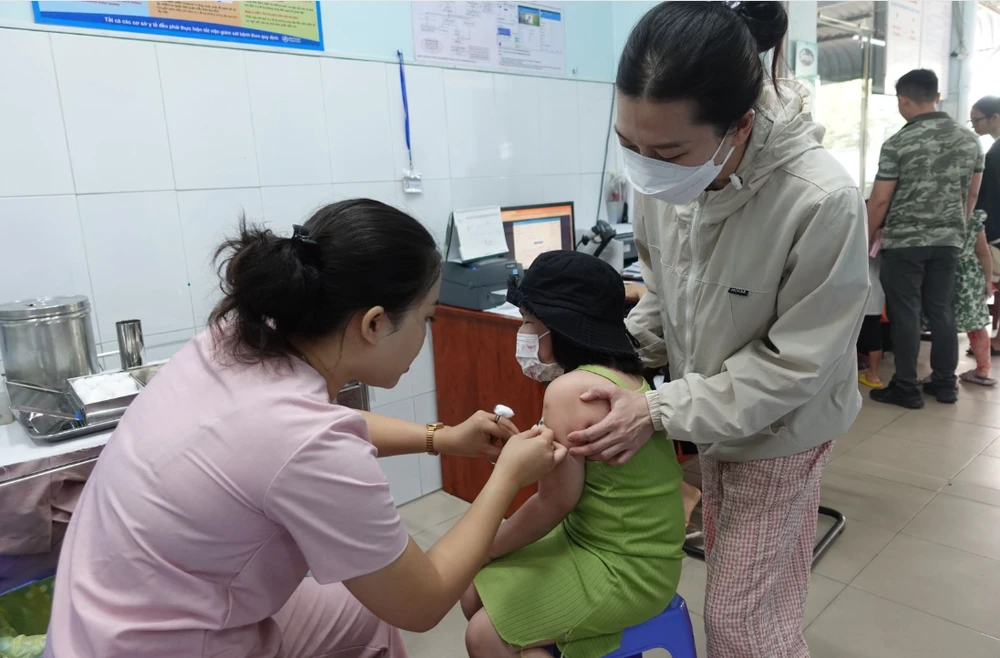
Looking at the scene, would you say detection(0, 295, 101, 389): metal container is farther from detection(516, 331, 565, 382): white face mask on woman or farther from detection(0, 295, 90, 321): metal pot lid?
detection(516, 331, 565, 382): white face mask on woman

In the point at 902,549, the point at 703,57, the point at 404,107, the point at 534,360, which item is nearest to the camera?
the point at 703,57

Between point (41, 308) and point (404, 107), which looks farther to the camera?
point (404, 107)

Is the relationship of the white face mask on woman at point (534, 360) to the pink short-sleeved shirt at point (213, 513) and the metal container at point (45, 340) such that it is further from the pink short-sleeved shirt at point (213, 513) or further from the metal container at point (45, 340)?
the metal container at point (45, 340)

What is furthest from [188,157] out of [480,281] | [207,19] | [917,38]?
[917,38]

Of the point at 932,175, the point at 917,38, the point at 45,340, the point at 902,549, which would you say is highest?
the point at 917,38

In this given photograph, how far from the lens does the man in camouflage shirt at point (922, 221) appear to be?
3.26 meters

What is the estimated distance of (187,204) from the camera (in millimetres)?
1989

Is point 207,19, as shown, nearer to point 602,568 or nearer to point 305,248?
point 305,248

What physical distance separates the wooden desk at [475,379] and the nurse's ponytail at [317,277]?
1344 mm

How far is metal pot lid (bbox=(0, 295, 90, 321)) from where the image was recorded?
56.5 inches

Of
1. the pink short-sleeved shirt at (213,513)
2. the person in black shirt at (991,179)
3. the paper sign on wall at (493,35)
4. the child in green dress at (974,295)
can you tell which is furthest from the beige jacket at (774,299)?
the person in black shirt at (991,179)

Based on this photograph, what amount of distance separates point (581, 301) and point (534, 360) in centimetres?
16

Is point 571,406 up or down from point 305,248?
down

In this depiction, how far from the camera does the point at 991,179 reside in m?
4.18
